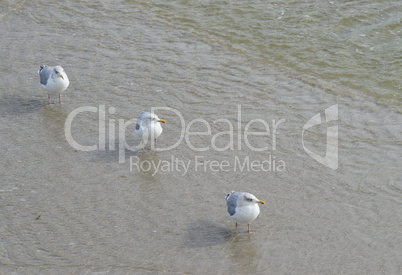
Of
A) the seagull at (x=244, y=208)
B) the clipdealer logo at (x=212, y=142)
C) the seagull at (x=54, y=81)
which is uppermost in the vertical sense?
the seagull at (x=54, y=81)

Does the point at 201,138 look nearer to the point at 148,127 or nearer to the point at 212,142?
the point at 212,142

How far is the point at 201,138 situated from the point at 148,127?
0.95m

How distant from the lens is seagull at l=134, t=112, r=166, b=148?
8.16 meters

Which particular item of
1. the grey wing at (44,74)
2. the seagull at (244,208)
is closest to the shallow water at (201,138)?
the seagull at (244,208)

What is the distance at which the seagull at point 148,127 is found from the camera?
8.16 meters

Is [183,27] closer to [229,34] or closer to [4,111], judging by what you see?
[229,34]

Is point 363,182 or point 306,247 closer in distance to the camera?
point 306,247

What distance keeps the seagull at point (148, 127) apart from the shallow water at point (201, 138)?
0.33 metres

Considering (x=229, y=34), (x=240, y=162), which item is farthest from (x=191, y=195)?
(x=229, y=34)

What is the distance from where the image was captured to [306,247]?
20.4 feet

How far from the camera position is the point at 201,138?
340 inches

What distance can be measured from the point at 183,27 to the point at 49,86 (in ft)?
14.6

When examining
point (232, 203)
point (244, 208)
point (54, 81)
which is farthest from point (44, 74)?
point (244, 208)

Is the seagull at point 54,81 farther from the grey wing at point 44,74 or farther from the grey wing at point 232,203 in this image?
the grey wing at point 232,203
